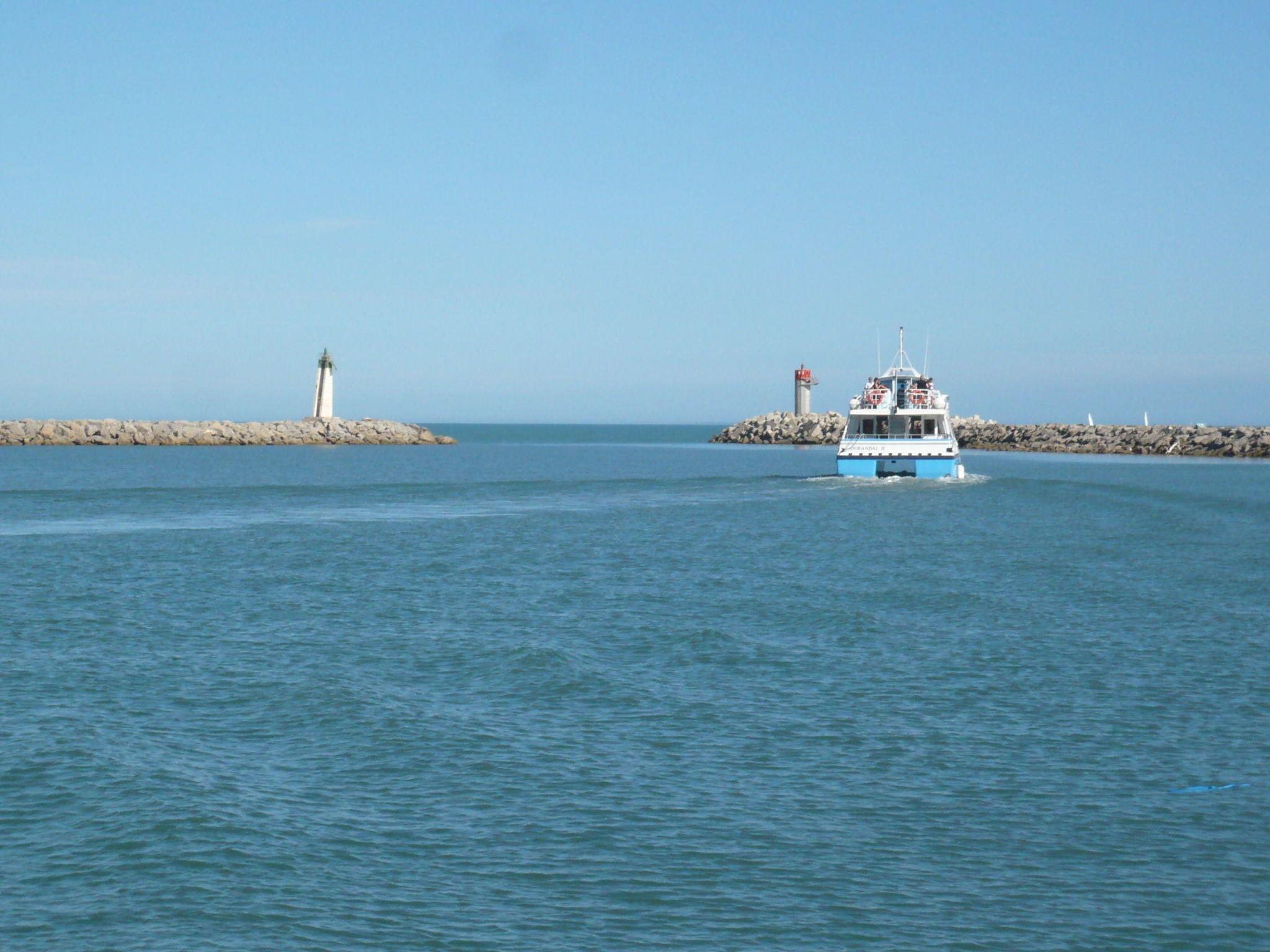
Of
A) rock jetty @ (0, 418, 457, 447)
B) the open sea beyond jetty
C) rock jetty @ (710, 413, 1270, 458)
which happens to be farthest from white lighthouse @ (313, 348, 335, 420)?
the open sea beyond jetty

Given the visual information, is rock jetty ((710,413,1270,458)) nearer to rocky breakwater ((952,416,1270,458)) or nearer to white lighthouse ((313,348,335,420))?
rocky breakwater ((952,416,1270,458))

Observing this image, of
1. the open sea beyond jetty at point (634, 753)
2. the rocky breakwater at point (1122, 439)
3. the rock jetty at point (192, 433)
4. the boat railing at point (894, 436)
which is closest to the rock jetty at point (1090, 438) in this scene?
the rocky breakwater at point (1122, 439)

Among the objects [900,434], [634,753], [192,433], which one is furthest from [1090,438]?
[634,753]

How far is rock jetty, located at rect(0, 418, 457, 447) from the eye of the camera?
14125cm

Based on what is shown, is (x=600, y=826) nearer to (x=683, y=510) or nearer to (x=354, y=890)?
(x=354, y=890)

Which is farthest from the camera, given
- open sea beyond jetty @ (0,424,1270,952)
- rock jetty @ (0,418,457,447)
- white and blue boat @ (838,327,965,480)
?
rock jetty @ (0,418,457,447)

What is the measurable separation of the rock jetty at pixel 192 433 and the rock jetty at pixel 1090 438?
2345 inches

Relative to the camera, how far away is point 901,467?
249 ft

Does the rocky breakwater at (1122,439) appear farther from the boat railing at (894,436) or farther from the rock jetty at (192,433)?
the rock jetty at (192,433)

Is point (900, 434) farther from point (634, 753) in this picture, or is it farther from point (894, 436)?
point (634, 753)

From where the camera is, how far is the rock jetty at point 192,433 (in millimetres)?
141250

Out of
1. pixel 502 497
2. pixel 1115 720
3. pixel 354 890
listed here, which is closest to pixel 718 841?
pixel 354 890

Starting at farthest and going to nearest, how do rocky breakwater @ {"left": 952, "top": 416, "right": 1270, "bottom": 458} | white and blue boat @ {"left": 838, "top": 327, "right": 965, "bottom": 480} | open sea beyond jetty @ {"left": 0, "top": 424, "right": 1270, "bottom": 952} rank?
1. rocky breakwater @ {"left": 952, "top": 416, "right": 1270, "bottom": 458}
2. white and blue boat @ {"left": 838, "top": 327, "right": 965, "bottom": 480}
3. open sea beyond jetty @ {"left": 0, "top": 424, "right": 1270, "bottom": 952}

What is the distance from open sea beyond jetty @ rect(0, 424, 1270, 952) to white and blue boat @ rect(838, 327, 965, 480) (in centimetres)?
3293
